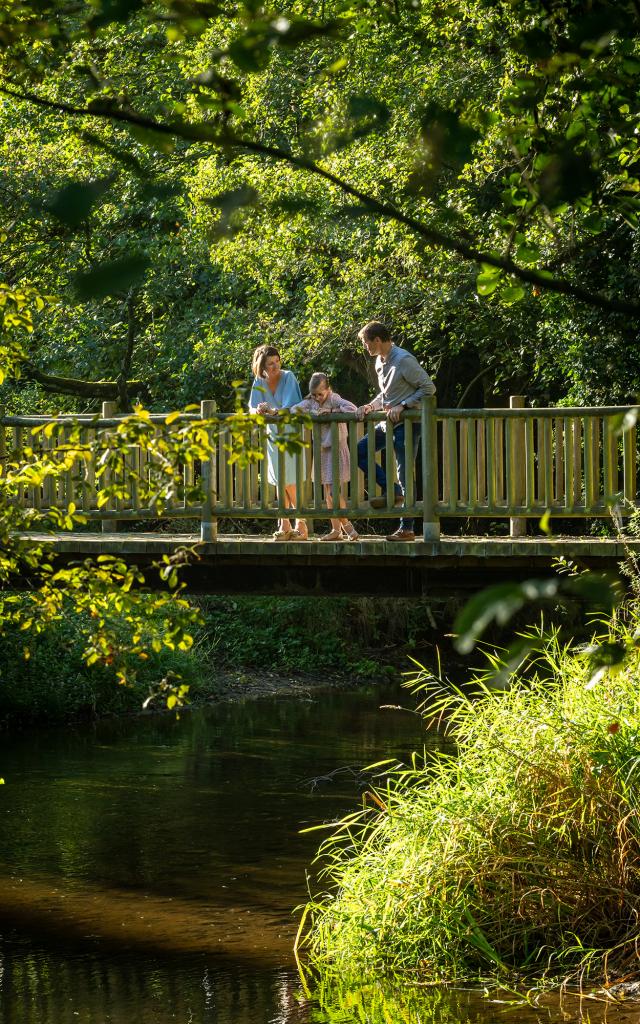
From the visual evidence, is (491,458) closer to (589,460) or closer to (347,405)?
(589,460)

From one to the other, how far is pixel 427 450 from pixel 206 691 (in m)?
10.2

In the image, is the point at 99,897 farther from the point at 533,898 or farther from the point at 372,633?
the point at 372,633

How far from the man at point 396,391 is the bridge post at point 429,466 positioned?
0.14 meters

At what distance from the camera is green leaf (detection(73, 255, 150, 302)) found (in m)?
1.21

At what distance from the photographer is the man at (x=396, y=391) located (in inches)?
425

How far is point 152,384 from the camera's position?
22.3 metres

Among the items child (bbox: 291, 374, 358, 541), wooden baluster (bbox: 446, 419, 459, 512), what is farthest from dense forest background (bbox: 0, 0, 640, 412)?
child (bbox: 291, 374, 358, 541)

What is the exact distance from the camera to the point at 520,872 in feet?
22.5

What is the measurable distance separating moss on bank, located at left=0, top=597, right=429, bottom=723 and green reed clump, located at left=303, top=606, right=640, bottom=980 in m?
11.4

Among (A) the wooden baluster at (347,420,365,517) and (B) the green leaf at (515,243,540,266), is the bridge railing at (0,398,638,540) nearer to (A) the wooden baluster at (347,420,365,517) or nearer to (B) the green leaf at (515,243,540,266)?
(A) the wooden baluster at (347,420,365,517)

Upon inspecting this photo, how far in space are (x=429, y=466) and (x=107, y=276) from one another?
9.53 metres

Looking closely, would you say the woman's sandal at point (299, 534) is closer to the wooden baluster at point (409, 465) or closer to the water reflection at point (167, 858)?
the wooden baluster at point (409, 465)

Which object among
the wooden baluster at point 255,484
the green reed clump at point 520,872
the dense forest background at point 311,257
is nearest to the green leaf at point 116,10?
the dense forest background at point 311,257

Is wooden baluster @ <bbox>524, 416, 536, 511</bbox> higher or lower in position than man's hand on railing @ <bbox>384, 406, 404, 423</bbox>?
lower
